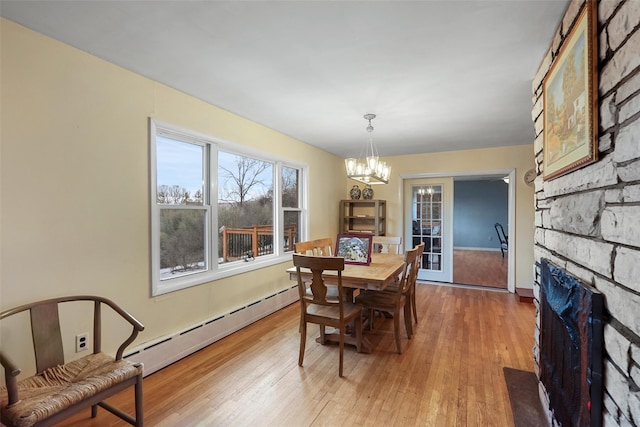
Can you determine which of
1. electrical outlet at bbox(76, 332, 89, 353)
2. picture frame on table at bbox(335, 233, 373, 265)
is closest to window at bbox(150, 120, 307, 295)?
electrical outlet at bbox(76, 332, 89, 353)

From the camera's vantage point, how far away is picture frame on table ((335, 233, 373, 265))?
3.17 meters

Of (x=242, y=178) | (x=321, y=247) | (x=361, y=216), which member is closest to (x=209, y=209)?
(x=242, y=178)

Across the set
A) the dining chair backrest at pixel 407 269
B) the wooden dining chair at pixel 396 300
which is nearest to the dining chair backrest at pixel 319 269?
the wooden dining chair at pixel 396 300

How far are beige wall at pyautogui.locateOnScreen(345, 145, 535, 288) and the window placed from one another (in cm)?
258

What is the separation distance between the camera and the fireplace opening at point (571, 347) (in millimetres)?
1093

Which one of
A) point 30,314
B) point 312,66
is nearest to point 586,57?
point 312,66

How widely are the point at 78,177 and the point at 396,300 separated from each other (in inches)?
106

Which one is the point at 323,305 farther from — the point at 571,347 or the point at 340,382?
the point at 571,347

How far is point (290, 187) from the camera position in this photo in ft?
14.7

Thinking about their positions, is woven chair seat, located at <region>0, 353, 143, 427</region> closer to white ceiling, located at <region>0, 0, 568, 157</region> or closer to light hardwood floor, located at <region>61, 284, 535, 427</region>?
light hardwood floor, located at <region>61, 284, 535, 427</region>

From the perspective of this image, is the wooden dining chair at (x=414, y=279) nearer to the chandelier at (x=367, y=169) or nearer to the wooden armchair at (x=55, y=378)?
the chandelier at (x=367, y=169)

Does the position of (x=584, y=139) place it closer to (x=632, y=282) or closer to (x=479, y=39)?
(x=632, y=282)

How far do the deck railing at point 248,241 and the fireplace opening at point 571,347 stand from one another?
2893 millimetres

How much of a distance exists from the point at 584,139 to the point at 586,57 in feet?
1.10
